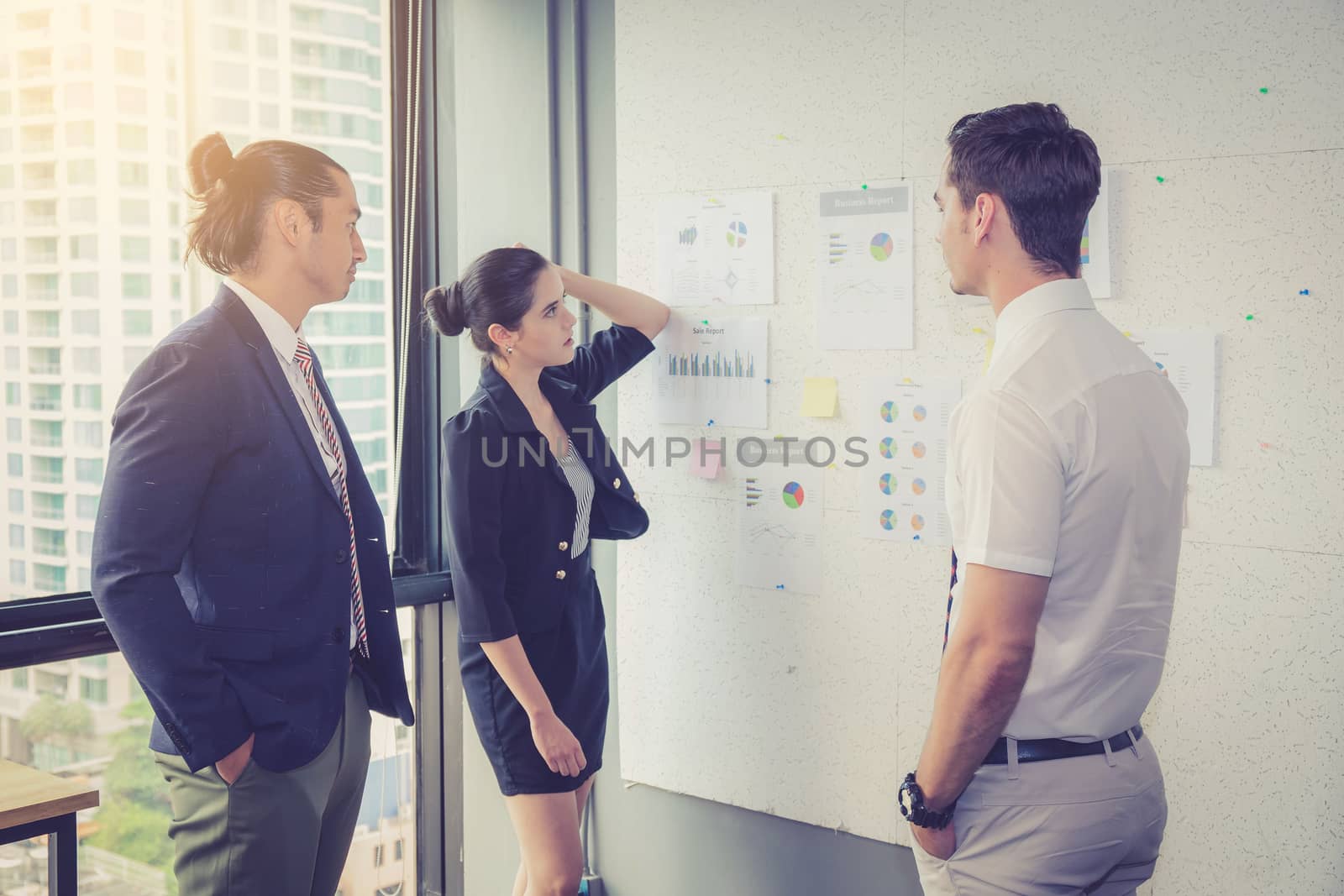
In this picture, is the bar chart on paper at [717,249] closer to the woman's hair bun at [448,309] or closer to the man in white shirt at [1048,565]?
the woman's hair bun at [448,309]

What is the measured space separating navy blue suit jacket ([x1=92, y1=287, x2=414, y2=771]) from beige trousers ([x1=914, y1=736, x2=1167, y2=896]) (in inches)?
36.5

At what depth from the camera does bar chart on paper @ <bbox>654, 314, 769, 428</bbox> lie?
2152mm

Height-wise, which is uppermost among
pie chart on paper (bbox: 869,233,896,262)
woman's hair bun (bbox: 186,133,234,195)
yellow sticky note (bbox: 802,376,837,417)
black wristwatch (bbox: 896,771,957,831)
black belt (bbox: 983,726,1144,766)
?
woman's hair bun (bbox: 186,133,234,195)

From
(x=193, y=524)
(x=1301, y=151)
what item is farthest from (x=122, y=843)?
(x=1301, y=151)

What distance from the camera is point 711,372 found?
221 cm

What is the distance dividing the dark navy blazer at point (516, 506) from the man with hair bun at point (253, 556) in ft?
0.71

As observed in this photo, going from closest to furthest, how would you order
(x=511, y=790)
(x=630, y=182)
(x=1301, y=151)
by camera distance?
1. (x=1301, y=151)
2. (x=511, y=790)
3. (x=630, y=182)

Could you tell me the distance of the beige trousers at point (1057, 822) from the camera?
3.95 ft

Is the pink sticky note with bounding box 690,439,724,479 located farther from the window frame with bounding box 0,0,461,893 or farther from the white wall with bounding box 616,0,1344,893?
the window frame with bounding box 0,0,461,893

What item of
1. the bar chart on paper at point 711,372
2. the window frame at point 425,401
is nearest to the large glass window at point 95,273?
the window frame at point 425,401

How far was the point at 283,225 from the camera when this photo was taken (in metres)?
1.52

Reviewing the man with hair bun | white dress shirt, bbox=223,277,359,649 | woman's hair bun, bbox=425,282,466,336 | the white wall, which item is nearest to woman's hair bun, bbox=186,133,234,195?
the man with hair bun

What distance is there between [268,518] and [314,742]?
33 centimetres

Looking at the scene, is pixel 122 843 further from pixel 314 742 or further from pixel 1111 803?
pixel 1111 803
